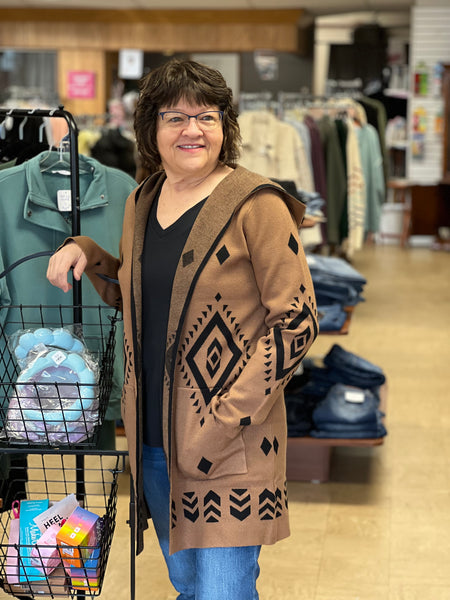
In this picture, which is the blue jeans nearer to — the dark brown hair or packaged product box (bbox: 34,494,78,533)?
packaged product box (bbox: 34,494,78,533)

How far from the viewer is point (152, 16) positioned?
12547 mm

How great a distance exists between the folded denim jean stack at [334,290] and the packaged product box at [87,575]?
213cm

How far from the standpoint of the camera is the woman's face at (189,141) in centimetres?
186

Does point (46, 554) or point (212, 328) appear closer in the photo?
point (212, 328)

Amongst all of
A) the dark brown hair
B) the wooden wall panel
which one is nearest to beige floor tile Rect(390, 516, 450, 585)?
the dark brown hair

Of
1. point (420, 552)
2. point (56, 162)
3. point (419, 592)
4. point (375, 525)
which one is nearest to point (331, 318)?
point (375, 525)

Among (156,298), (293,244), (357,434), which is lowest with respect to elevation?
(357,434)

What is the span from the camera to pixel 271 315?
179cm

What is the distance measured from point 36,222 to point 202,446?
109cm

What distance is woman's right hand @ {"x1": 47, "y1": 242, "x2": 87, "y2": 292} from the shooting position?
2.01 meters

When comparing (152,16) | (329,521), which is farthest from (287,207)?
(152,16)

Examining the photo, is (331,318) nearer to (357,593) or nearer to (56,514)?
(357,593)

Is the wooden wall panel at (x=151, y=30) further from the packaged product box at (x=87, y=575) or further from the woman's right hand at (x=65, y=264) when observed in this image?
the packaged product box at (x=87, y=575)

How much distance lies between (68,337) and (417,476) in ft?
7.85
